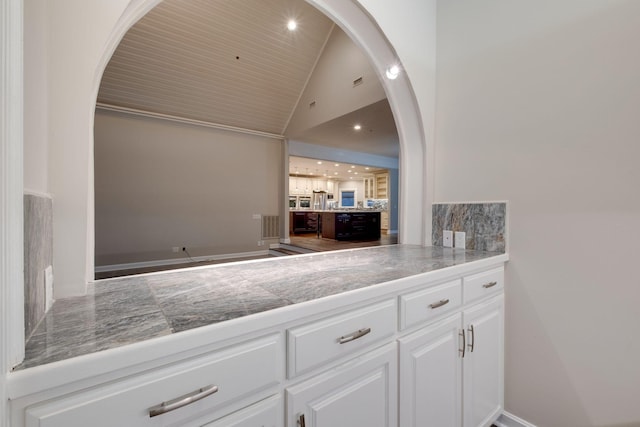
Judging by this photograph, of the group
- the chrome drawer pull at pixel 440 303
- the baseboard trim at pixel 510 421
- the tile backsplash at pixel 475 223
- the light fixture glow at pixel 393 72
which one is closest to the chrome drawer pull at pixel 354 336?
the chrome drawer pull at pixel 440 303

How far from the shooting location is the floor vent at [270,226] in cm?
619

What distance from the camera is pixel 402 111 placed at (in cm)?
189

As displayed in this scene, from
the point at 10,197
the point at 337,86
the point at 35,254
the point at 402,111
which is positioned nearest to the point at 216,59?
the point at 337,86

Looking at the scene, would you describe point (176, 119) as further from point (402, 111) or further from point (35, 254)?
point (35, 254)

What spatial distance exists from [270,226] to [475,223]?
504cm

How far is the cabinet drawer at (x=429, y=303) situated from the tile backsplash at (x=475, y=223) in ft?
1.75

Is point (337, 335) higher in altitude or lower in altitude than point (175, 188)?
lower

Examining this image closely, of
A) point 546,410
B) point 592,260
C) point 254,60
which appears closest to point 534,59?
point 592,260

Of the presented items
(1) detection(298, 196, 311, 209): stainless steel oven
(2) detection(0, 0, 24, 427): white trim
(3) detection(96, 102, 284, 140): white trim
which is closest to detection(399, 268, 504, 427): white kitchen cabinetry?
(2) detection(0, 0, 24, 427): white trim

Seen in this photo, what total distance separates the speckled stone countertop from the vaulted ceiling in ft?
11.5

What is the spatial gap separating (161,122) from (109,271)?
2774mm

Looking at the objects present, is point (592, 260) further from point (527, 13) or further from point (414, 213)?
point (527, 13)

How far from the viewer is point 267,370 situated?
70 centimetres

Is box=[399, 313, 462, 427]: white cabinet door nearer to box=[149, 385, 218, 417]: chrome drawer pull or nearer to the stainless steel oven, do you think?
box=[149, 385, 218, 417]: chrome drawer pull
